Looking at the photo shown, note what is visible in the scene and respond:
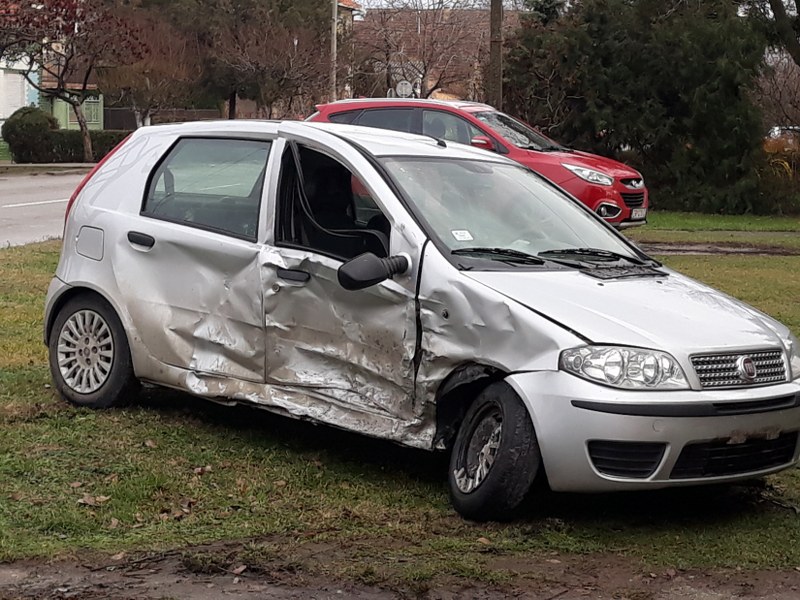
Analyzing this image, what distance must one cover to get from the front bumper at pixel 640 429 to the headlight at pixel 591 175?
10824 mm

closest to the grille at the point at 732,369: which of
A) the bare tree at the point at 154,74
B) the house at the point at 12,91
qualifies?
the bare tree at the point at 154,74

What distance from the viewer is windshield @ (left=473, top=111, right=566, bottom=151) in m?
16.3

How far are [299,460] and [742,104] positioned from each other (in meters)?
22.9

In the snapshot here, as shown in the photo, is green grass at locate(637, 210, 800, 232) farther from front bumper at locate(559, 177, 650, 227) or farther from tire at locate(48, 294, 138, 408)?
tire at locate(48, 294, 138, 408)

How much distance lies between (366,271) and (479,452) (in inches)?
36.6

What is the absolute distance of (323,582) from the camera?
14.7 feet

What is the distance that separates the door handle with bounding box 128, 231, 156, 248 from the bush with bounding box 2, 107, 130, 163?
4012 centimetres

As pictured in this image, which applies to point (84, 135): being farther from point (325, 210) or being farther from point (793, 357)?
point (793, 357)

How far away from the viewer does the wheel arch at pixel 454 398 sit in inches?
212

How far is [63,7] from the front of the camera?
39.1 meters

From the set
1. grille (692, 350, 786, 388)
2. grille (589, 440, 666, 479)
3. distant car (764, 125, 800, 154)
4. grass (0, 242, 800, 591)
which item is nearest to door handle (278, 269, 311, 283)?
grass (0, 242, 800, 591)

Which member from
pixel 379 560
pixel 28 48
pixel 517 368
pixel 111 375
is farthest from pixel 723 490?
pixel 28 48

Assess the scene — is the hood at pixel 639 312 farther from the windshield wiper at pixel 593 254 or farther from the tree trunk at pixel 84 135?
the tree trunk at pixel 84 135

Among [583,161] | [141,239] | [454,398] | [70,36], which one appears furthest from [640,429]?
[70,36]
